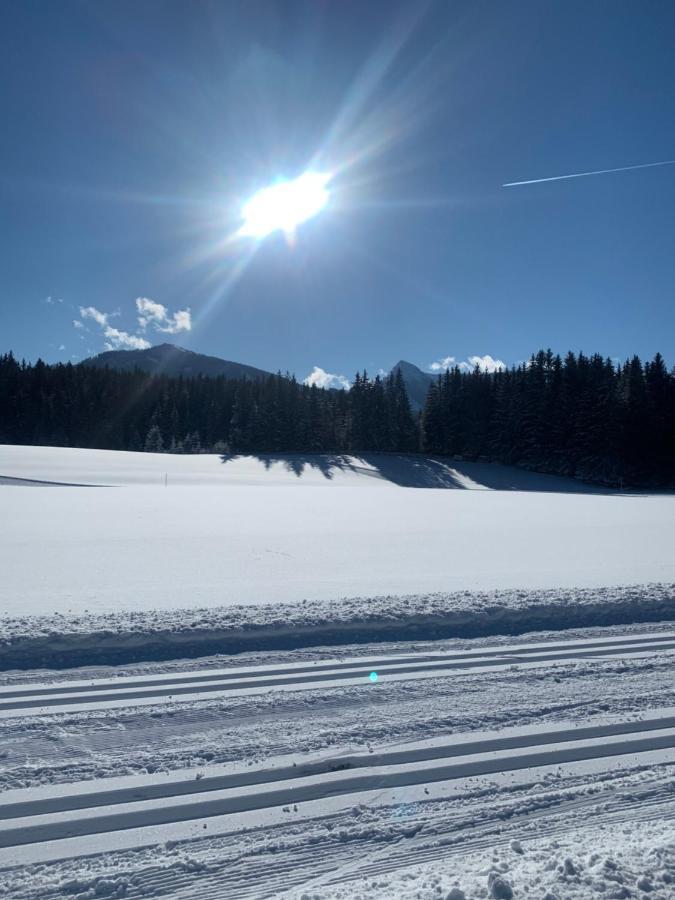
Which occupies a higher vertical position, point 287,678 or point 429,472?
point 429,472

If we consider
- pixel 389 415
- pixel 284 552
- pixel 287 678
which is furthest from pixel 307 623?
pixel 389 415

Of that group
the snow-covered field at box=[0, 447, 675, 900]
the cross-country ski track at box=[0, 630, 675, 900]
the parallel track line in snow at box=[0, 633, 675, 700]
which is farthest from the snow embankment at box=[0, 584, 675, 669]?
the cross-country ski track at box=[0, 630, 675, 900]

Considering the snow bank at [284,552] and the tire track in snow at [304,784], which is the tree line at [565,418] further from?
the tire track in snow at [304,784]

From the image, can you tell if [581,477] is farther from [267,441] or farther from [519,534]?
[519,534]

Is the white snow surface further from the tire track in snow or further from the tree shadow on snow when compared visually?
the tree shadow on snow

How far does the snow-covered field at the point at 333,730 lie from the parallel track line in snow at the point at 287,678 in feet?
0.09

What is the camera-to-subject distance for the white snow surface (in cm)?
751

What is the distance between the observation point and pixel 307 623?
5.95 meters

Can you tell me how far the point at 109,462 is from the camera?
32688mm

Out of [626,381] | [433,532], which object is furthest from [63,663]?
[626,381]

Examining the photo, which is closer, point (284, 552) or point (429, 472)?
point (284, 552)

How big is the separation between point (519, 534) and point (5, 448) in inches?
1257

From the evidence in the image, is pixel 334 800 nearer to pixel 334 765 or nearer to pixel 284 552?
pixel 334 765

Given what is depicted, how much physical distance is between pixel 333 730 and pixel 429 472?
1677 inches
